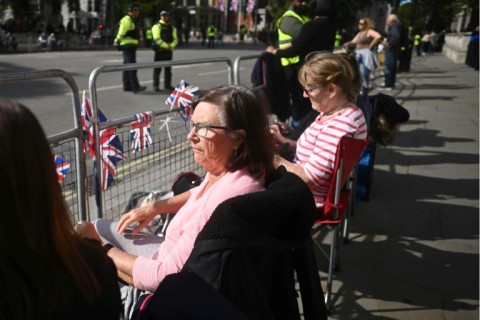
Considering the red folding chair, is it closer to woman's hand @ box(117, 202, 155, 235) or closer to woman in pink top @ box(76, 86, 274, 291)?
woman in pink top @ box(76, 86, 274, 291)

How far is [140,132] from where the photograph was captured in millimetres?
2922

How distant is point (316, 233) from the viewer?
156 inches

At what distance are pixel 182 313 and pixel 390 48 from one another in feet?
40.1

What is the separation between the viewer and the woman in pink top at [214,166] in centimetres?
186

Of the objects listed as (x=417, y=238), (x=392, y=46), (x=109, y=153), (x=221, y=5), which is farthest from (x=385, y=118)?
(x=221, y=5)

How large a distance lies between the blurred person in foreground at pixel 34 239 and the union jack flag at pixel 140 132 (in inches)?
69.3

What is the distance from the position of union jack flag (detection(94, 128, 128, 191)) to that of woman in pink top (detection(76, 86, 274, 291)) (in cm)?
80

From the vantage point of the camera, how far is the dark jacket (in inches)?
56.0

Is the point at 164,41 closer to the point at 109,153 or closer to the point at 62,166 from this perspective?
the point at 109,153

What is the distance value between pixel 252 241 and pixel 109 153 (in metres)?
1.60

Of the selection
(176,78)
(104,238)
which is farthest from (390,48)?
(104,238)

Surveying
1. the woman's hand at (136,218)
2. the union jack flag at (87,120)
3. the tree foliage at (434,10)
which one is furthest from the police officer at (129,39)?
the tree foliage at (434,10)

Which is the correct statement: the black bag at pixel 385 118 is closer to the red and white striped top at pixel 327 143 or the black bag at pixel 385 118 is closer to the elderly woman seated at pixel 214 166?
the red and white striped top at pixel 327 143

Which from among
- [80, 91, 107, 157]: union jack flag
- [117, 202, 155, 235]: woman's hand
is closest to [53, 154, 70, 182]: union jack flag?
[80, 91, 107, 157]: union jack flag
